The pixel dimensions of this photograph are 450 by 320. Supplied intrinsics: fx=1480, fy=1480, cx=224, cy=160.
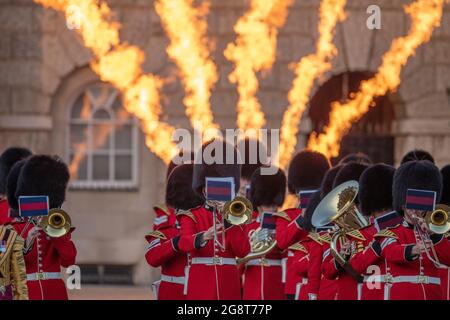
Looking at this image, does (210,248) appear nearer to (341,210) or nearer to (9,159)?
(341,210)

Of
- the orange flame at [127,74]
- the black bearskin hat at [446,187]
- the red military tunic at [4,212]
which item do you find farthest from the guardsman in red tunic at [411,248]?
the orange flame at [127,74]

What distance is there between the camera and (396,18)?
1794 cm

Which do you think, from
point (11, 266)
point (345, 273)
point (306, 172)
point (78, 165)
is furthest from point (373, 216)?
point (78, 165)

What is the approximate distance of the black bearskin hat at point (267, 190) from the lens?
1177cm

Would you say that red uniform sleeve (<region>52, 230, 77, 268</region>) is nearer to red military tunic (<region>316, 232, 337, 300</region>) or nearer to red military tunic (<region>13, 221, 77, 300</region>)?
red military tunic (<region>13, 221, 77, 300</region>)

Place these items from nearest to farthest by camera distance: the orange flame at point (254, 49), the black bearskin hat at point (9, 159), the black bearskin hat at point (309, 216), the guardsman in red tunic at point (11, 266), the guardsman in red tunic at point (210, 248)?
the guardsman in red tunic at point (11, 266)
the guardsman in red tunic at point (210, 248)
the black bearskin hat at point (309, 216)
the black bearskin hat at point (9, 159)
the orange flame at point (254, 49)

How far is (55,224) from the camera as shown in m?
9.30

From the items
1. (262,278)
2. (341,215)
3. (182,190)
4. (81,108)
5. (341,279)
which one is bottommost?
(262,278)

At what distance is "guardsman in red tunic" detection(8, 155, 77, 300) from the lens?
31.1 feet

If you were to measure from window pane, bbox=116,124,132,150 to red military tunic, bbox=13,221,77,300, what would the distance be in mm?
8267

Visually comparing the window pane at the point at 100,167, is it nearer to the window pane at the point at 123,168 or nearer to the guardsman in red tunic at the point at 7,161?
the window pane at the point at 123,168

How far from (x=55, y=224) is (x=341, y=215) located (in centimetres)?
182

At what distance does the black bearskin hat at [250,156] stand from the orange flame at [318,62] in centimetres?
367
